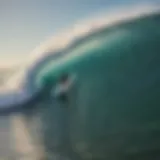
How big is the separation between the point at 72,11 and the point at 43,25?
10cm

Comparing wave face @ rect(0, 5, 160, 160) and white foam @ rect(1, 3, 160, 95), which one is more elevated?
white foam @ rect(1, 3, 160, 95)

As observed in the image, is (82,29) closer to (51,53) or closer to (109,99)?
(51,53)

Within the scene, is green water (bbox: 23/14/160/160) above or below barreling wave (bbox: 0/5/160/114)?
below

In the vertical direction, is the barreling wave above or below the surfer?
above

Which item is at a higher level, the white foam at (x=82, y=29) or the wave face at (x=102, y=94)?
the white foam at (x=82, y=29)

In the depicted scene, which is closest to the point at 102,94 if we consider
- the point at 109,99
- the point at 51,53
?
the point at 109,99

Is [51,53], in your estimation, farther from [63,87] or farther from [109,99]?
[109,99]

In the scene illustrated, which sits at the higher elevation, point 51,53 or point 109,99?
point 51,53

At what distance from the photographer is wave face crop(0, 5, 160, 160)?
0.98 meters

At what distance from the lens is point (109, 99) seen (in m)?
0.99

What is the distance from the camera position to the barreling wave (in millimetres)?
989

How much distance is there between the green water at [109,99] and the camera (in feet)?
3.20

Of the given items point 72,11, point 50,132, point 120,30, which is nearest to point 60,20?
point 72,11

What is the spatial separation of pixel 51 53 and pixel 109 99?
0.23 meters
